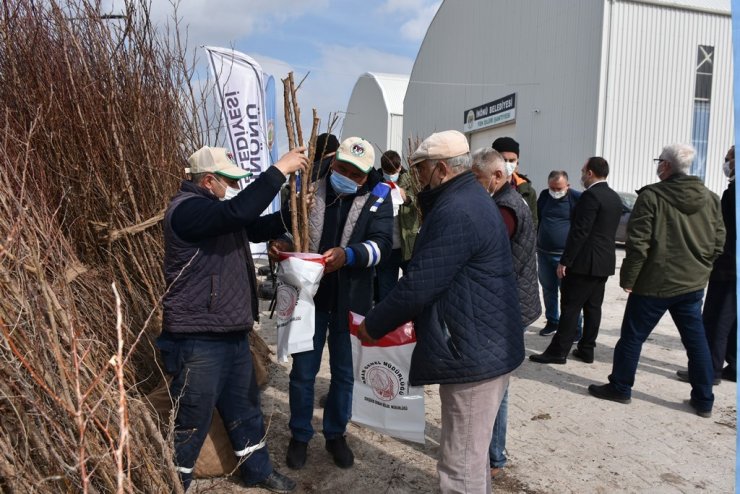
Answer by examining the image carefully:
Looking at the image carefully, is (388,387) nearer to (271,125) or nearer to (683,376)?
(683,376)

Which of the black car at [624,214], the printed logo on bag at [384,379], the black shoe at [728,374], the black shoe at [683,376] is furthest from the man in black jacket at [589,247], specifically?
the black car at [624,214]

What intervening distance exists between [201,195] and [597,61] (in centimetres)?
1403

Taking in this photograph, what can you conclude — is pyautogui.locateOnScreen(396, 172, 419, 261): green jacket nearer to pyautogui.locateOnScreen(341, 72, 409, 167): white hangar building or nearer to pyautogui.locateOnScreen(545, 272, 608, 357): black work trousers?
pyautogui.locateOnScreen(545, 272, 608, 357): black work trousers

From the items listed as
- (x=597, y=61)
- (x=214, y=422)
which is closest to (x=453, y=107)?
(x=597, y=61)

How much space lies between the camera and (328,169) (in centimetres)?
307

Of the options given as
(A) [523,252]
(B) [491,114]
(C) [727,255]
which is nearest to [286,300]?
(A) [523,252]

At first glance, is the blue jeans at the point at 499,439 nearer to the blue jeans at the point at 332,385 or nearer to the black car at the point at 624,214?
the blue jeans at the point at 332,385

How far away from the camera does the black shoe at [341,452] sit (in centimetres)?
303

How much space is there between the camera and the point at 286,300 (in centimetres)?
284

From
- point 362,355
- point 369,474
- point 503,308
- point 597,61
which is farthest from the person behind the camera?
point 597,61

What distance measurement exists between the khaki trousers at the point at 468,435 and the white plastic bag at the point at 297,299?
905 millimetres

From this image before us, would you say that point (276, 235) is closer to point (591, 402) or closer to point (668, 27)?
point (591, 402)

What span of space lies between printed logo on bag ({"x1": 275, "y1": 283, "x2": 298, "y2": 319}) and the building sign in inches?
619

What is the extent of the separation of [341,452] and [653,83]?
1453 centimetres
